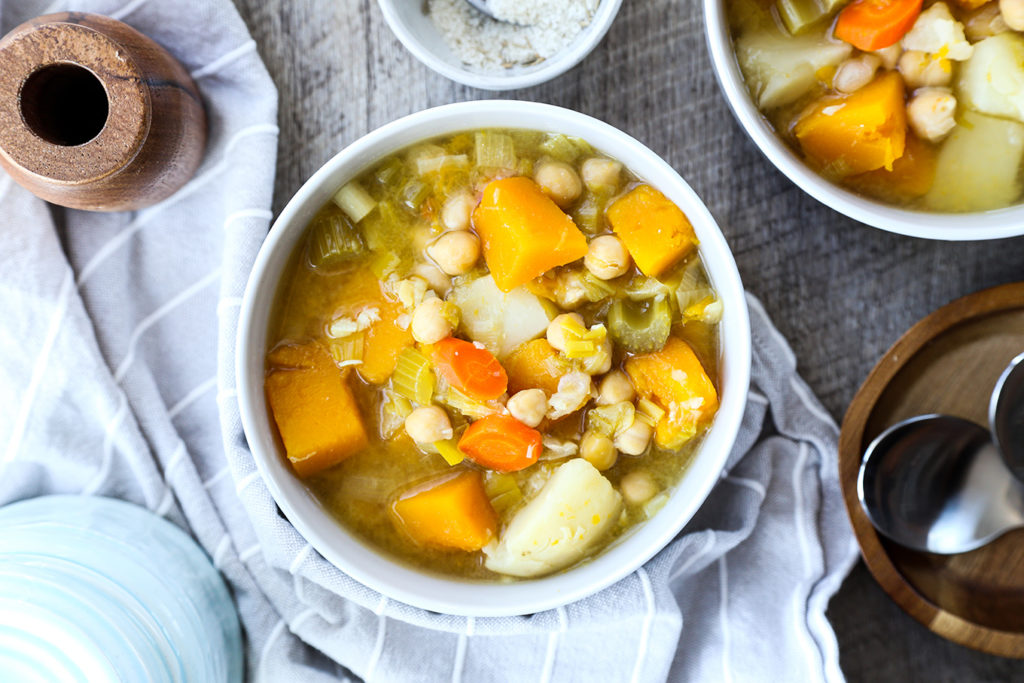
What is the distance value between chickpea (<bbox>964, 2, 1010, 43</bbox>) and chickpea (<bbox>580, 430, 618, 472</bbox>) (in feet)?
4.10

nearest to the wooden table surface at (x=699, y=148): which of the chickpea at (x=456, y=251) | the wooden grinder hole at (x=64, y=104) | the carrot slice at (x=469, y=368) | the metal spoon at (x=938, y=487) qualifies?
the metal spoon at (x=938, y=487)

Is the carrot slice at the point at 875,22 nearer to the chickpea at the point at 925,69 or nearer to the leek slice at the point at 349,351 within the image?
the chickpea at the point at 925,69

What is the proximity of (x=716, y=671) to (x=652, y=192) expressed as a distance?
1293mm

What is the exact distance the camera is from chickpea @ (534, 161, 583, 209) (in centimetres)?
190

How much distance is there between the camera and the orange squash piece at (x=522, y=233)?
1.83 meters

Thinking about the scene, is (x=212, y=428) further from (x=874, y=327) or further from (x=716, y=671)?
(x=874, y=327)

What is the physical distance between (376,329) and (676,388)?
702 mm

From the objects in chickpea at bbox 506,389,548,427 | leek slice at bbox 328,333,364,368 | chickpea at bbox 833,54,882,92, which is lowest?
chickpea at bbox 506,389,548,427

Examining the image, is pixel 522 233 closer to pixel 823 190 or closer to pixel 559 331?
pixel 559 331

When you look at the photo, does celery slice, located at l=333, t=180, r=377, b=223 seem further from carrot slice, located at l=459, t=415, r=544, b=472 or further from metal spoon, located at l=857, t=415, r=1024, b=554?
metal spoon, located at l=857, t=415, r=1024, b=554

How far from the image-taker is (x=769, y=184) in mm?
2336

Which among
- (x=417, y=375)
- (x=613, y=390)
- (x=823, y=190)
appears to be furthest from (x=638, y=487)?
(x=823, y=190)

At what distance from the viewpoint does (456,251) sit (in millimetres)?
1873

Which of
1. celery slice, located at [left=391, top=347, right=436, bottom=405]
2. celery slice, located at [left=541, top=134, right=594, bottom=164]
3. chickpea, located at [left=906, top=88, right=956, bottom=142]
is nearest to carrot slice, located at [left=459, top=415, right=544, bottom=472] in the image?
celery slice, located at [left=391, top=347, right=436, bottom=405]
